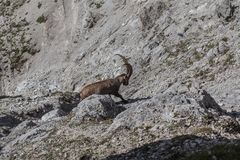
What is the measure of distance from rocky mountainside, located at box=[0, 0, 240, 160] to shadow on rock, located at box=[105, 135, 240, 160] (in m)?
0.05

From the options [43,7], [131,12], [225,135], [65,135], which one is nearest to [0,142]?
[65,135]

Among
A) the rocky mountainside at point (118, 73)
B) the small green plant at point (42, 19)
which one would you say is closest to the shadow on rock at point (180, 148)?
the rocky mountainside at point (118, 73)

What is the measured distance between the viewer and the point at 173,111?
771 inches

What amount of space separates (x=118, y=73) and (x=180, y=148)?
26599mm

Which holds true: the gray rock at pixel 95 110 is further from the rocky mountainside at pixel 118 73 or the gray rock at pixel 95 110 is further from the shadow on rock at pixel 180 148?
the shadow on rock at pixel 180 148

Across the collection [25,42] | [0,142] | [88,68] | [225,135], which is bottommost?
[225,135]

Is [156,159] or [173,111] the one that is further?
[173,111]

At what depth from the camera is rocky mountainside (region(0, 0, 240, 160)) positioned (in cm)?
1862

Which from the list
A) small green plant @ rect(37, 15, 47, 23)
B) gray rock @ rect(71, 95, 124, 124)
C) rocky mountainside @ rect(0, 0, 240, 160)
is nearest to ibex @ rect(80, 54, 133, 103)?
rocky mountainside @ rect(0, 0, 240, 160)

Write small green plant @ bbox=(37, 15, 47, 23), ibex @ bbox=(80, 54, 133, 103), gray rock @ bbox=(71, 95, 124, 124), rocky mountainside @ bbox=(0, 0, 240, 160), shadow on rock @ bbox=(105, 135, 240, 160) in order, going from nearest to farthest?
shadow on rock @ bbox=(105, 135, 240, 160)
rocky mountainside @ bbox=(0, 0, 240, 160)
gray rock @ bbox=(71, 95, 124, 124)
ibex @ bbox=(80, 54, 133, 103)
small green plant @ bbox=(37, 15, 47, 23)

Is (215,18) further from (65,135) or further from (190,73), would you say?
(65,135)

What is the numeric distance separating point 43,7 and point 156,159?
53.9 metres

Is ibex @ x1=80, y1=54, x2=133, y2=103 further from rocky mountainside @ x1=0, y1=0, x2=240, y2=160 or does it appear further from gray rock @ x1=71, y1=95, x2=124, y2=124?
gray rock @ x1=71, y1=95, x2=124, y2=124

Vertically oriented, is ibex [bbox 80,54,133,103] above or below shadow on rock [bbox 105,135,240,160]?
above
